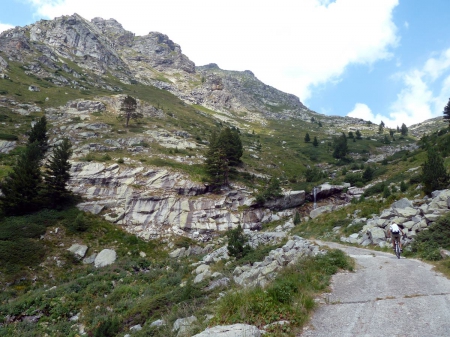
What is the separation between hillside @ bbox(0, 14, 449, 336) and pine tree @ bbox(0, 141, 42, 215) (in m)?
Answer: 1.39

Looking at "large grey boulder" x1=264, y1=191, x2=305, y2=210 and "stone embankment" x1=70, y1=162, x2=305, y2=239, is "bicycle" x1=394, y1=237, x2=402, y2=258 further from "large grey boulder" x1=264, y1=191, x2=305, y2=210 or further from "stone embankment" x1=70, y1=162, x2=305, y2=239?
"large grey boulder" x1=264, y1=191, x2=305, y2=210

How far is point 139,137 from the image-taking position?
51.1 metres

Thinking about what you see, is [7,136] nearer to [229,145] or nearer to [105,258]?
[105,258]

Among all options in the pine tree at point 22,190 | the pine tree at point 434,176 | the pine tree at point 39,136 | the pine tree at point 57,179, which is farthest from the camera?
the pine tree at point 39,136

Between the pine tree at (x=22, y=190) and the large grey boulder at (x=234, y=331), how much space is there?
29332 millimetres

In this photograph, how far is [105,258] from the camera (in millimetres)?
24219

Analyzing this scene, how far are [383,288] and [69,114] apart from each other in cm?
6492

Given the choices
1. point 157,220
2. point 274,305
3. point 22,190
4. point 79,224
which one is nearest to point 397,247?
point 274,305

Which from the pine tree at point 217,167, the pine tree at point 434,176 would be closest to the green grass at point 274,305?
the pine tree at point 434,176

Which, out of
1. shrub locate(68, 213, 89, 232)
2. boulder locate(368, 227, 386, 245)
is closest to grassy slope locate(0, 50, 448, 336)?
shrub locate(68, 213, 89, 232)

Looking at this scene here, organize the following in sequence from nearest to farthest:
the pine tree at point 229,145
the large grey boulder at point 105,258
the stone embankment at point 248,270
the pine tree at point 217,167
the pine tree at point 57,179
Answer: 1. the stone embankment at point 248,270
2. the large grey boulder at point 105,258
3. the pine tree at point 57,179
4. the pine tree at point 217,167
5. the pine tree at point 229,145

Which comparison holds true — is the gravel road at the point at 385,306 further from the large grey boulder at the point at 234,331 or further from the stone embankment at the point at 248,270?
the stone embankment at the point at 248,270

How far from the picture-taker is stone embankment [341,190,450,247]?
15586 mm

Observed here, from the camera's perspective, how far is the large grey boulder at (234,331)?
17.0ft
